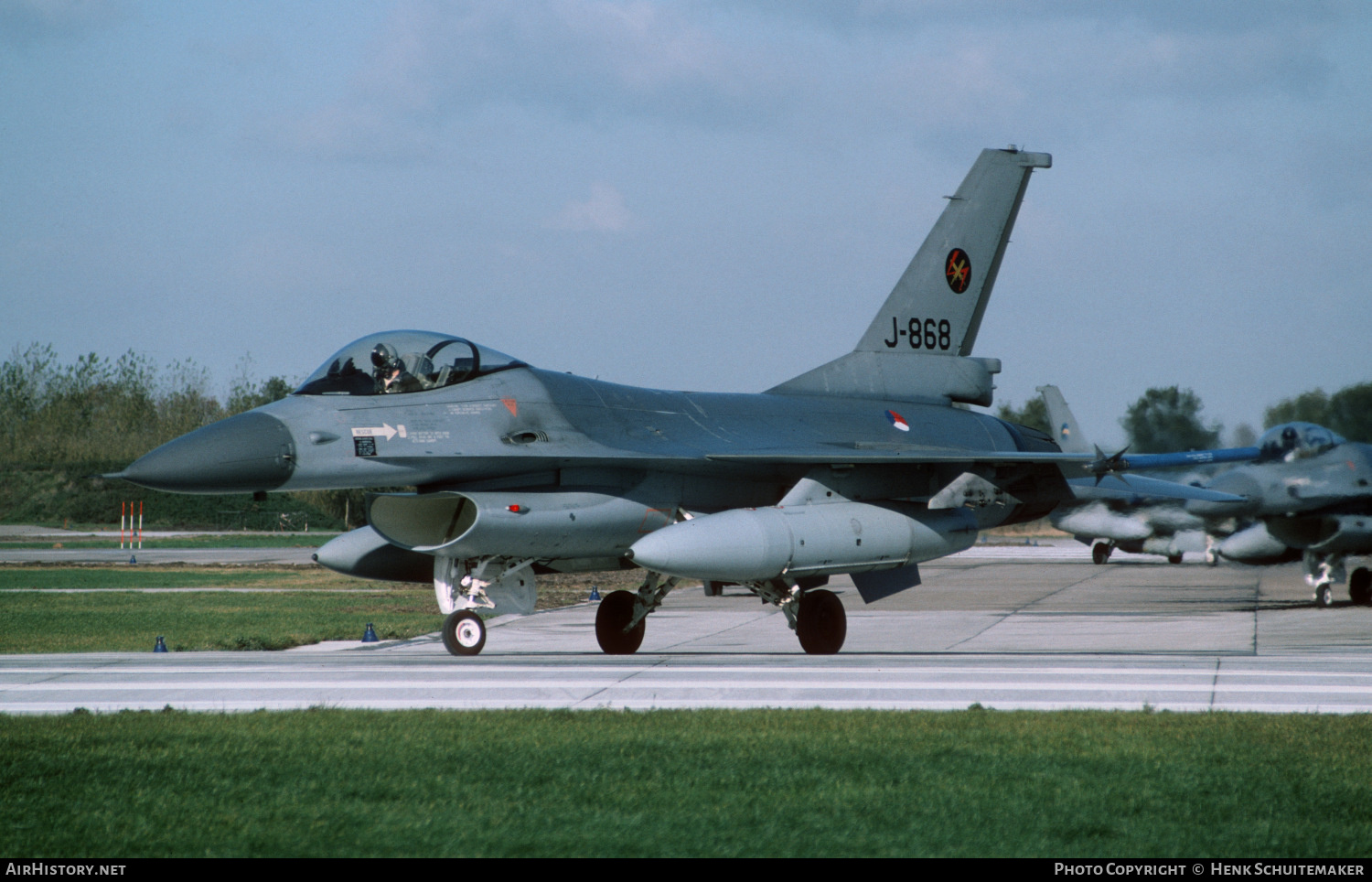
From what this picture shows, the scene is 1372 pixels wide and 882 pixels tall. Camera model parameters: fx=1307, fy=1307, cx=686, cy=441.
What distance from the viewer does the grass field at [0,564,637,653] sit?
1627 centimetres

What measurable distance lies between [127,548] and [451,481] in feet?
122

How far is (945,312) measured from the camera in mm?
16578

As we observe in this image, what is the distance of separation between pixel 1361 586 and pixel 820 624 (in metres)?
13.3

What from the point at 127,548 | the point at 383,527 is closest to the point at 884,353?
the point at 383,527

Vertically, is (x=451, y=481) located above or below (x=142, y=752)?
above

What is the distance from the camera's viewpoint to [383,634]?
1742 centimetres

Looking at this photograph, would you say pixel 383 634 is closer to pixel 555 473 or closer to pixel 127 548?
pixel 555 473

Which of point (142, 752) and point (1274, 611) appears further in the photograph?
point (1274, 611)

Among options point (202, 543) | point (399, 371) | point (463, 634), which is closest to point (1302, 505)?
point (463, 634)

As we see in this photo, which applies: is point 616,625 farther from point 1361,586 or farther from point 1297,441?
point 1361,586

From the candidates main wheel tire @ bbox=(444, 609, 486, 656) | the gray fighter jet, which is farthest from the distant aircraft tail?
main wheel tire @ bbox=(444, 609, 486, 656)

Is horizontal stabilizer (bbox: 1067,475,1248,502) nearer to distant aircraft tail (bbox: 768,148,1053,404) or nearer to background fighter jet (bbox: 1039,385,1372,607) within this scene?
distant aircraft tail (bbox: 768,148,1053,404)

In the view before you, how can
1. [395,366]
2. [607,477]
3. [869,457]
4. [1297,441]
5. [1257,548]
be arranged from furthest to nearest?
[1257,548] → [1297,441] → [869,457] → [607,477] → [395,366]

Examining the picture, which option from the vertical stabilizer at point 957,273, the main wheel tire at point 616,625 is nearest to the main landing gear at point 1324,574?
the vertical stabilizer at point 957,273
